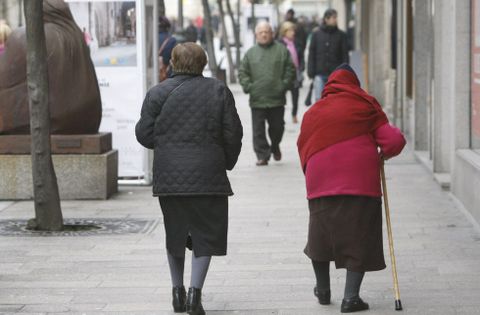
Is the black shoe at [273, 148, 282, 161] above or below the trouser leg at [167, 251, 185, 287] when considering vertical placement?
below

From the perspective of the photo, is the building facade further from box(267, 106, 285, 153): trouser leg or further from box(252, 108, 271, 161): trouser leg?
box(252, 108, 271, 161): trouser leg

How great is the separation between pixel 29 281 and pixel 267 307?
1.82 m

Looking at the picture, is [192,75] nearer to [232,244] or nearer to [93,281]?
[93,281]

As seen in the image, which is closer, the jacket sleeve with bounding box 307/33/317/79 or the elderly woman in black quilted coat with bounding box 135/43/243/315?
the elderly woman in black quilted coat with bounding box 135/43/243/315

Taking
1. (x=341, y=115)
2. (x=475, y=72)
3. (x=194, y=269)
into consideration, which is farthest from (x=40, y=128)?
(x=341, y=115)

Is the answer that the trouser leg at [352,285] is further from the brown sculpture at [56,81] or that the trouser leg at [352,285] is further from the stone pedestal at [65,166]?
the brown sculpture at [56,81]

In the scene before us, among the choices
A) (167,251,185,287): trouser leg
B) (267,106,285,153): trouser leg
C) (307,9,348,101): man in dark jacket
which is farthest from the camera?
(307,9,348,101): man in dark jacket

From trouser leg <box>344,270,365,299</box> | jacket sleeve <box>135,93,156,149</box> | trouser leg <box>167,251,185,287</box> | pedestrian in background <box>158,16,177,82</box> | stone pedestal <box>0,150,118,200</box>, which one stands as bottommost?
stone pedestal <box>0,150,118,200</box>

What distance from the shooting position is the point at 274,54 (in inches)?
652

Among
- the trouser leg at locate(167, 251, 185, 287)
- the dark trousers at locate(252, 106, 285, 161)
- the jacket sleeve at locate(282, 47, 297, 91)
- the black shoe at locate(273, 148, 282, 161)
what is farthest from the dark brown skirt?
the black shoe at locate(273, 148, 282, 161)

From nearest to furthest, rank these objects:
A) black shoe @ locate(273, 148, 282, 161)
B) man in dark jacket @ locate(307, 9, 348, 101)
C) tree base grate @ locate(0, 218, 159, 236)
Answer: tree base grate @ locate(0, 218, 159, 236)
black shoe @ locate(273, 148, 282, 161)
man in dark jacket @ locate(307, 9, 348, 101)

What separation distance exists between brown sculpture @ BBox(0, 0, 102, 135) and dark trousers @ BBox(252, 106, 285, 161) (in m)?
3.72

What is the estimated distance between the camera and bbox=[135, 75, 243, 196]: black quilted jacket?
Answer: 759 centimetres

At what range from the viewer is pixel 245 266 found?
939 centimetres
